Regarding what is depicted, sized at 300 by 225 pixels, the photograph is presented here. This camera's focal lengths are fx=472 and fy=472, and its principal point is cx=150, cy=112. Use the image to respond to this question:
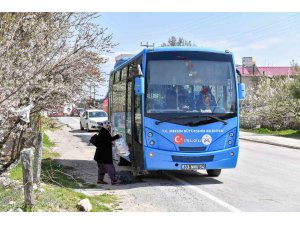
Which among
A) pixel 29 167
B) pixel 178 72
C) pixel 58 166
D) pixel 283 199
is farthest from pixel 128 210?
pixel 58 166

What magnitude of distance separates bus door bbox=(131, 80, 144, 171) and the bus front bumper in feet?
0.92

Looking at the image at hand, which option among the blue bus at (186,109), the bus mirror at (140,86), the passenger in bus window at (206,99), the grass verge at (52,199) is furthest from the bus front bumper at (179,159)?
the grass verge at (52,199)

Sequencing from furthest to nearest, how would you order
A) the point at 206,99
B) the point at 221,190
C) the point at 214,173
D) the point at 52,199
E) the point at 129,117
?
the point at 129,117 < the point at 214,173 < the point at 206,99 < the point at 221,190 < the point at 52,199

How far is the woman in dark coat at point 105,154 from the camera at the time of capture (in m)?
11.8

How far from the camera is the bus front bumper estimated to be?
11.5 m

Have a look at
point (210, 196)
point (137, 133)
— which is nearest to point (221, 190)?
point (210, 196)

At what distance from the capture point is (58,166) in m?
14.1

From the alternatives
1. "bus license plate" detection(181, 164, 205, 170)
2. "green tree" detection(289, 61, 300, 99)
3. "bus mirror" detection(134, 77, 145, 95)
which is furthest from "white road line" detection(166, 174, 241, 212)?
"green tree" detection(289, 61, 300, 99)

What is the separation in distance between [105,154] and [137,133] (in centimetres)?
102

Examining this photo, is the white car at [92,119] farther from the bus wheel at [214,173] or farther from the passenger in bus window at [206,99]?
→ the passenger in bus window at [206,99]

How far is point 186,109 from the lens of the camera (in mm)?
11742

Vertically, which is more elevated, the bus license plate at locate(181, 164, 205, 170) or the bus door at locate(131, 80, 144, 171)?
the bus door at locate(131, 80, 144, 171)

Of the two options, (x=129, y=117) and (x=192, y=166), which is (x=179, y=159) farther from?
(x=129, y=117)

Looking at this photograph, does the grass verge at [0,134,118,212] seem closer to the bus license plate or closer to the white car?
Result: the bus license plate
